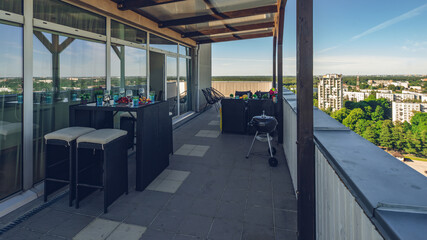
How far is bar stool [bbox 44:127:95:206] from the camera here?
95.8 inches

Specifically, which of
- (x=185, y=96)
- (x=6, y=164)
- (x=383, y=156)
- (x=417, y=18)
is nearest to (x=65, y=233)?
(x=6, y=164)

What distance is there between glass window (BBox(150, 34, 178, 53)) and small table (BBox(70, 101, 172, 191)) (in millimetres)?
3030

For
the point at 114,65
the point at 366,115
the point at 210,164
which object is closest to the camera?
the point at 366,115

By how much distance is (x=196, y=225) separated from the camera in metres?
2.14

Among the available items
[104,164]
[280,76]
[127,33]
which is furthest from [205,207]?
[127,33]

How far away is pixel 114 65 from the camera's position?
432 cm

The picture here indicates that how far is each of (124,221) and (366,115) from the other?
2.32m

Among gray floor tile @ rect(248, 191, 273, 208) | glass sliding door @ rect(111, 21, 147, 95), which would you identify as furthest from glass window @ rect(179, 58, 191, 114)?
gray floor tile @ rect(248, 191, 273, 208)

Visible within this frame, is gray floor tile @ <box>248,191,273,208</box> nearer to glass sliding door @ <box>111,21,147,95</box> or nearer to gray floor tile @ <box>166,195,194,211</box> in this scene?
gray floor tile @ <box>166,195,194,211</box>

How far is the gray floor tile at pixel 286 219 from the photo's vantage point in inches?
83.2

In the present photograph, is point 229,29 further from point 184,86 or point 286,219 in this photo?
point 286,219

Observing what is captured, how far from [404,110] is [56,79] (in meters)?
3.66

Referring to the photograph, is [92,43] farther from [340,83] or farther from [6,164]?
[340,83]

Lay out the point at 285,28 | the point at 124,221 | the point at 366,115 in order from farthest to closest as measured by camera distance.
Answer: the point at 285,28 → the point at 124,221 → the point at 366,115
